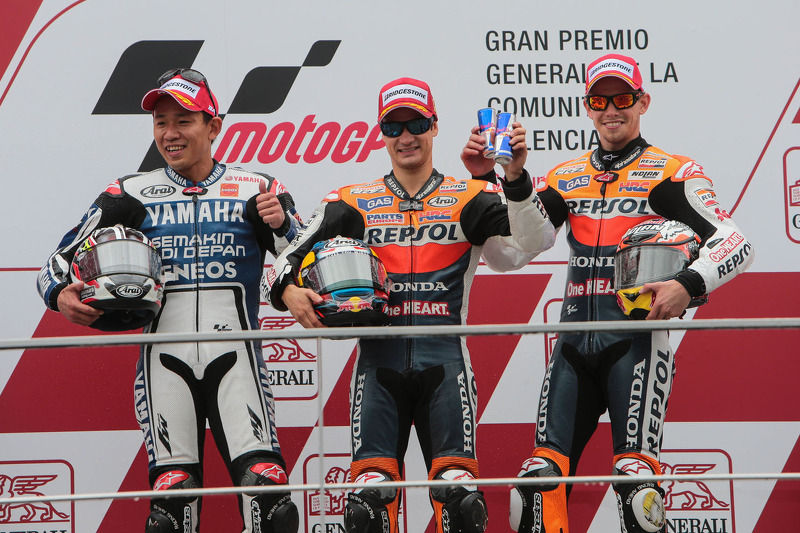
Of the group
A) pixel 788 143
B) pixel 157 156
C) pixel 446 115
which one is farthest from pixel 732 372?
pixel 157 156

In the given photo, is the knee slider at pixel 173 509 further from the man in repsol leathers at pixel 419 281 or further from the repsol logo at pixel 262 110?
the repsol logo at pixel 262 110

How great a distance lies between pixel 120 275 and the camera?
9.40 ft

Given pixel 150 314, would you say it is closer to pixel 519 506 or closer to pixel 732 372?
pixel 519 506

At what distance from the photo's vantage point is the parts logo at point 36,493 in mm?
2727

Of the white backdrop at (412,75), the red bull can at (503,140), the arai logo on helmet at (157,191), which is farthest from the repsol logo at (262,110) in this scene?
the red bull can at (503,140)

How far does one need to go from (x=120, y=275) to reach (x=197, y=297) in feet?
0.87

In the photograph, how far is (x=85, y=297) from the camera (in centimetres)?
290

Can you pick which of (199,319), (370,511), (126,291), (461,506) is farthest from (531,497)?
(126,291)

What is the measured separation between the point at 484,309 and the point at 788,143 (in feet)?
4.18

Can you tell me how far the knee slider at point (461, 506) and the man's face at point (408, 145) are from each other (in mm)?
906

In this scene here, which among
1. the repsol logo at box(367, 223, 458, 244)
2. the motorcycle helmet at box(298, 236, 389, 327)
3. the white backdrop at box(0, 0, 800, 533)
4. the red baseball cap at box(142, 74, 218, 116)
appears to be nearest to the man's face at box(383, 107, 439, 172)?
the repsol logo at box(367, 223, 458, 244)

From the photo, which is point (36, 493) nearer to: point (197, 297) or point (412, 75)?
point (197, 297)

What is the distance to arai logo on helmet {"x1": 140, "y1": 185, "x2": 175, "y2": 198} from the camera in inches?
124

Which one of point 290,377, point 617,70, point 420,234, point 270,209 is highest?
point 617,70
